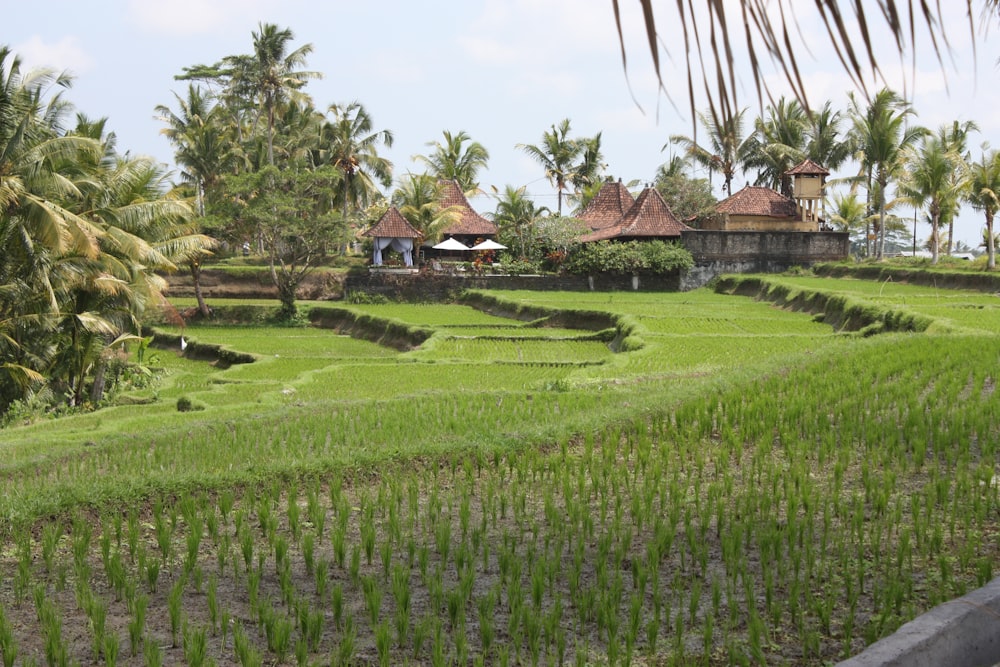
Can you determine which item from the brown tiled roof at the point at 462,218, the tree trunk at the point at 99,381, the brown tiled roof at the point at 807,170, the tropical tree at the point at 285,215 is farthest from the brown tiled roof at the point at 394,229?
the tree trunk at the point at 99,381

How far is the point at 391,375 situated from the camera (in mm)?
13805

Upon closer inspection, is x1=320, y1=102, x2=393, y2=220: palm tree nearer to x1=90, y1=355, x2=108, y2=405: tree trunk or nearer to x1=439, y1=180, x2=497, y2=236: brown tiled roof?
x1=439, y1=180, x2=497, y2=236: brown tiled roof

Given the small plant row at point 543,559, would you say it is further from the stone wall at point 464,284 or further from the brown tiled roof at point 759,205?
the brown tiled roof at point 759,205

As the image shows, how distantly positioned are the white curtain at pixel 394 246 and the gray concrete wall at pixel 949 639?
3023 centimetres

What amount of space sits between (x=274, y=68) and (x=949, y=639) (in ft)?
99.5

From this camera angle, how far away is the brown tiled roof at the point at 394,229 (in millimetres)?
32812

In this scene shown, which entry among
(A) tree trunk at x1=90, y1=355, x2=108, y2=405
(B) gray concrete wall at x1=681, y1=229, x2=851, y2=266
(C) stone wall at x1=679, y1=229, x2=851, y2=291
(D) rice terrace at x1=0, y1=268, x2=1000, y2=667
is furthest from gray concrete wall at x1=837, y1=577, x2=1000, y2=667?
(B) gray concrete wall at x1=681, y1=229, x2=851, y2=266

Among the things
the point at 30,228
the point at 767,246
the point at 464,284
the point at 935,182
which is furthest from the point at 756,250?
the point at 30,228

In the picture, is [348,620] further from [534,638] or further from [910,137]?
[910,137]

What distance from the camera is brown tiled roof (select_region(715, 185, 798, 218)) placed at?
3338 centimetres

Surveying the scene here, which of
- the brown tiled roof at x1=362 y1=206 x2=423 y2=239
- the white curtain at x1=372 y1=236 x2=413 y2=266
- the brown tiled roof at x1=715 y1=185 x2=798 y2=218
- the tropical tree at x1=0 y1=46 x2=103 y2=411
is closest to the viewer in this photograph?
the tropical tree at x1=0 y1=46 x2=103 y2=411

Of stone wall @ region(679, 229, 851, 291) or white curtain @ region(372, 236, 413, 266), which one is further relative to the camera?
white curtain @ region(372, 236, 413, 266)

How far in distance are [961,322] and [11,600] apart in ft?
44.6

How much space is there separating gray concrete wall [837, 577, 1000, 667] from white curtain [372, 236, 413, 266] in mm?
30234
